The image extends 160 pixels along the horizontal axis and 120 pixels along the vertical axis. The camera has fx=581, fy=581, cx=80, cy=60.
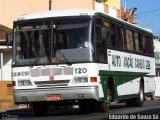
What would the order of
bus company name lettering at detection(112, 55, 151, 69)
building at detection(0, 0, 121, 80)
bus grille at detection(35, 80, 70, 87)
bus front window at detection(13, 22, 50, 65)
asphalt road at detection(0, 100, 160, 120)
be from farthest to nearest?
building at detection(0, 0, 121, 80) < bus company name lettering at detection(112, 55, 151, 69) < bus front window at detection(13, 22, 50, 65) < bus grille at detection(35, 80, 70, 87) < asphalt road at detection(0, 100, 160, 120)

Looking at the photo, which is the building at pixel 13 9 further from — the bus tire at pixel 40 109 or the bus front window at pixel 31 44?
the bus front window at pixel 31 44

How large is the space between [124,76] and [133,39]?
7.85 ft

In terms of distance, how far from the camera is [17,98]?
1911 cm

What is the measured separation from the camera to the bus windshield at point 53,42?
18.6 metres

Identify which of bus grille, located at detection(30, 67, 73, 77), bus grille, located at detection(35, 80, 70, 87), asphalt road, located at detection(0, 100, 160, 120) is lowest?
asphalt road, located at detection(0, 100, 160, 120)

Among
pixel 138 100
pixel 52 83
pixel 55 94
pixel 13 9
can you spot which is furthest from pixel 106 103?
pixel 13 9

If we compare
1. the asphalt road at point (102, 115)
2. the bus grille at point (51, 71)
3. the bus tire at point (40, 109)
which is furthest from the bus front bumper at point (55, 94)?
the bus tire at point (40, 109)

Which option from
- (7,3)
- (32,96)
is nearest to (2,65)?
(7,3)

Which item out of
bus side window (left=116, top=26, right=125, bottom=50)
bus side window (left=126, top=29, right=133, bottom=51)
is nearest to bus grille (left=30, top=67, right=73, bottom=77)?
bus side window (left=116, top=26, right=125, bottom=50)

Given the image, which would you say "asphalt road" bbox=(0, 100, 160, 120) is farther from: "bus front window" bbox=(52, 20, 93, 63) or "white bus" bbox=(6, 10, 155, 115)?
"bus front window" bbox=(52, 20, 93, 63)

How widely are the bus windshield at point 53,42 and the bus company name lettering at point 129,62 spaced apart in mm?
2401

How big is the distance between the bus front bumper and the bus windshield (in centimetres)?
87

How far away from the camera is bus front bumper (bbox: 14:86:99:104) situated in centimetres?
1847

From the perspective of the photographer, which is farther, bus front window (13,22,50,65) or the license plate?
bus front window (13,22,50,65)
